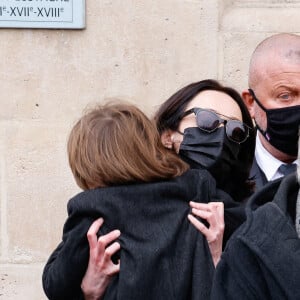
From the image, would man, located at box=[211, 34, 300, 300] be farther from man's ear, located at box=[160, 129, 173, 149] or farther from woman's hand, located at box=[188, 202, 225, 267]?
man's ear, located at box=[160, 129, 173, 149]

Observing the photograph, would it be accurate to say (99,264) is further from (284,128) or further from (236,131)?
(284,128)

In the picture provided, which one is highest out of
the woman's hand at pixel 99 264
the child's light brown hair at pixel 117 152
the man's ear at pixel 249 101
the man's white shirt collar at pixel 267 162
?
the man's ear at pixel 249 101

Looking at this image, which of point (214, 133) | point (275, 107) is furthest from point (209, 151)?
point (275, 107)

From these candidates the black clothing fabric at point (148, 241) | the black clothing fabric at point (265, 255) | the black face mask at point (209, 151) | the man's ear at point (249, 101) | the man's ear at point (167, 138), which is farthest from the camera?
the man's ear at point (249, 101)

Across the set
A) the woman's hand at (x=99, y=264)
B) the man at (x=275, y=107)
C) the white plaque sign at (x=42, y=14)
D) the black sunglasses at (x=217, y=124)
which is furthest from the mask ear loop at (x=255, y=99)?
the white plaque sign at (x=42, y=14)

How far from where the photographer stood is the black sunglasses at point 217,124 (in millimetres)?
2336

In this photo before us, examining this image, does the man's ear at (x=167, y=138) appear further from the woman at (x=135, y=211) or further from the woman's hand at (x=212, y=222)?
the woman's hand at (x=212, y=222)

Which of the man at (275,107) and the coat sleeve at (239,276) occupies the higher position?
the man at (275,107)

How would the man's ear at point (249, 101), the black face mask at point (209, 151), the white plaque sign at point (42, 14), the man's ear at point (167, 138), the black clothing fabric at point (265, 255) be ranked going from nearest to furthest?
the black clothing fabric at point (265, 255), the black face mask at point (209, 151), the man's ear at point (167, 138), the man's ear at point (249, 101), the white plaque sign at point (42, 14)

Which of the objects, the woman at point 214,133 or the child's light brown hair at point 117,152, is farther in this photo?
the woman at point 214,133

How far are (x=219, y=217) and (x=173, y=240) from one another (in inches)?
5.3

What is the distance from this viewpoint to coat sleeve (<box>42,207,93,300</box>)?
205 centimetres

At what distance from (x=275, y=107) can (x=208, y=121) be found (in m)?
0.25

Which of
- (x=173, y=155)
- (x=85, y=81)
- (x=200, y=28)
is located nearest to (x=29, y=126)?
(x=85, y=81)
